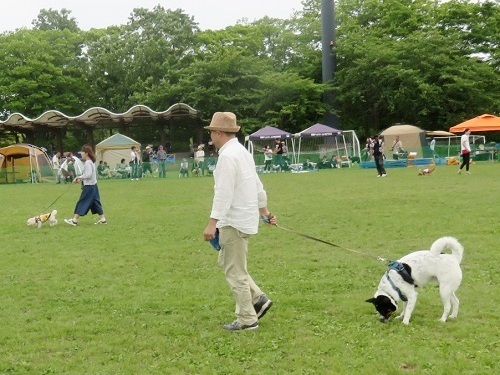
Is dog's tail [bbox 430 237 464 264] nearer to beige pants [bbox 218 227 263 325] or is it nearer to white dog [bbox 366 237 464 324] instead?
white dog [bbox 366 237 464 324]

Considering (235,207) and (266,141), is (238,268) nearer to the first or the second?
(235,207)

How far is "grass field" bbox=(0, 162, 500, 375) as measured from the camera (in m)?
4.33

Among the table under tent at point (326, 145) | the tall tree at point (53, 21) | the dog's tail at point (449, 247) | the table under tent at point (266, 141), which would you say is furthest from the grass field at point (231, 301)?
the tall tree at point (53, 21)

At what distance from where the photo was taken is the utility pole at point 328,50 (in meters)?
40.2

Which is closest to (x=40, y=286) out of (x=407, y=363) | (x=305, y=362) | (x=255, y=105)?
(x=305, y=362)

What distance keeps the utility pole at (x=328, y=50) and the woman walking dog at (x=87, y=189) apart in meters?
31.2

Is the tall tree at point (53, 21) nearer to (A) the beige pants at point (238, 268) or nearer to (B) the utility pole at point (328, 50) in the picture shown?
(B) the utility pole at point (328, 50)

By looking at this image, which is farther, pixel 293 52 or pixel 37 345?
pixel 293 52

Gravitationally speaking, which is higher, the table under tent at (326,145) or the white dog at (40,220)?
the table under tent at (326,145)

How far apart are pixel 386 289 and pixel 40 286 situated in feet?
12.9

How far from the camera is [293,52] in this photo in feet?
150

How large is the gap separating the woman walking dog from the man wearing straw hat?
7012 millimetres

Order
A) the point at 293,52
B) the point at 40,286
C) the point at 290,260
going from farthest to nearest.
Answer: the point at 293,52
the point at 290,260
the point at 40,286

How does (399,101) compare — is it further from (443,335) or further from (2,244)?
(443,335)
